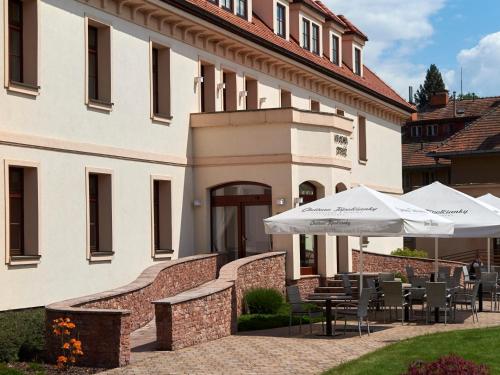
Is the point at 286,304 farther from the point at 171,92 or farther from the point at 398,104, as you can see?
the point at 398,104

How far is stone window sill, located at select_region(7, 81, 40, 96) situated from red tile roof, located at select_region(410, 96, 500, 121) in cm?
5130

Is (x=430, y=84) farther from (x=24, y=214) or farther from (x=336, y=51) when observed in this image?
(x=24, y=214)

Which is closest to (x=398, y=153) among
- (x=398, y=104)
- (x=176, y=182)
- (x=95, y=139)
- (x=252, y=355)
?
(x=398, y=104)

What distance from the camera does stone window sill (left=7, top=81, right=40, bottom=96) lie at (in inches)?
700

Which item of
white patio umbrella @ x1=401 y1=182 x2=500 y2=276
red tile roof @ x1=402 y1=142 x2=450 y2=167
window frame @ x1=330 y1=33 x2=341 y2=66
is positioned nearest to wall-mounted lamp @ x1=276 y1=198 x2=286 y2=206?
white patio umbrella @ x1=401 y1=182 x2=500 y2=276

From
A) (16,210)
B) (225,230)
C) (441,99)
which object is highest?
(441,99)

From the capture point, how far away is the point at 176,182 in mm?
24625

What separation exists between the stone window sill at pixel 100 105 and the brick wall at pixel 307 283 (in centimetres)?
699

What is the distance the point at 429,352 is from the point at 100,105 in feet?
33.6

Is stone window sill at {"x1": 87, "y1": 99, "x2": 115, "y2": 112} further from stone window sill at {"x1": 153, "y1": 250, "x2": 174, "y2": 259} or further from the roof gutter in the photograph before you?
stone window sill at {"x1": 153, "y1": 250, "x2": 174, "y2": 259}

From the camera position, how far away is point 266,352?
1514 cm

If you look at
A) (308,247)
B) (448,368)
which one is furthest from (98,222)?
(448,368)

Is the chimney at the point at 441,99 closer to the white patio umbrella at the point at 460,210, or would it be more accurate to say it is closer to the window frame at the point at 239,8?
the window frame at the point at 239,8

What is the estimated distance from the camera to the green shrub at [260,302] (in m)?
20.8
